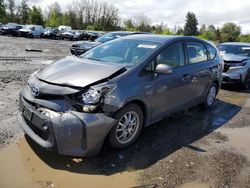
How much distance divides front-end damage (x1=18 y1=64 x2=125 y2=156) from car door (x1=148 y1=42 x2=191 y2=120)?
102cm

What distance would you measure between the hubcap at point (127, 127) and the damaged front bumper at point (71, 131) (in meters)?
0.34

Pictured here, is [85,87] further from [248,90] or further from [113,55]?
[248,90]

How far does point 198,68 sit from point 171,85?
1.19 metres

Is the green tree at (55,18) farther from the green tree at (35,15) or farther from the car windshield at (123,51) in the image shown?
the car windshield at (123,51)

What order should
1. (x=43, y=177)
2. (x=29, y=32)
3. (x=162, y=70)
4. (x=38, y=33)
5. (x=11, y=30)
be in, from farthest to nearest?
(x=38, y=33) < (x=11, y=30) < (x=29, y=32) < (x=162, y=70) < (x=43, y=177)

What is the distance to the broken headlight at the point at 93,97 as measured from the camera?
3742 millimetres

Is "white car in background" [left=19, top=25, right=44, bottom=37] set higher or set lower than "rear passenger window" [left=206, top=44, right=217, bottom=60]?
lower

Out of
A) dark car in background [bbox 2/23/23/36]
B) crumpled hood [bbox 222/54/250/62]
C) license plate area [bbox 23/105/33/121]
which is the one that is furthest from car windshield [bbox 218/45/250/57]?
dark car in background [bbox 2/23/23/36]

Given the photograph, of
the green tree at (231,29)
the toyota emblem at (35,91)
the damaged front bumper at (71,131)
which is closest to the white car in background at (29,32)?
the toyota emblem at (35,91)

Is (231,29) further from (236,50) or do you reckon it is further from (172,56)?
(172,56)

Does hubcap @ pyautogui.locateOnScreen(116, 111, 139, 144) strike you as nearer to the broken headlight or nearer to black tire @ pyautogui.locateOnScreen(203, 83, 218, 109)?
the broken headlight

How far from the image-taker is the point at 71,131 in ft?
11.8

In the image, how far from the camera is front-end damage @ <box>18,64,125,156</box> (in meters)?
3.62

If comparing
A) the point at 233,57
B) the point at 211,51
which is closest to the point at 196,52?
the point at 211,51
